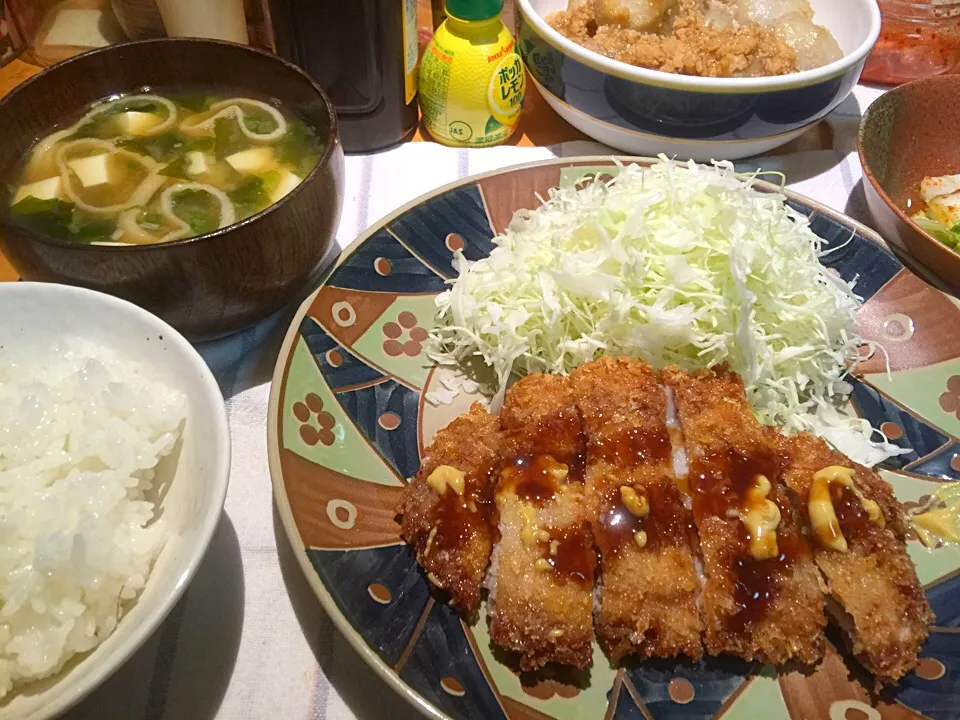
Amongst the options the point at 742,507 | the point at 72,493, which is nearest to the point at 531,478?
the point at 742,507

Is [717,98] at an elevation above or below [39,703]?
above

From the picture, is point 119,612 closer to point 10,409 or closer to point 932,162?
point 10,409

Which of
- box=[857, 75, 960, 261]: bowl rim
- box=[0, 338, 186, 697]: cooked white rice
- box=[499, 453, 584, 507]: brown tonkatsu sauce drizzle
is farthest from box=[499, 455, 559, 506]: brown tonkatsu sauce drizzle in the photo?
box=[857, 75, 960, 261]: bowl rim

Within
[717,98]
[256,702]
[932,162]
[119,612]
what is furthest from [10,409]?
[932,162]

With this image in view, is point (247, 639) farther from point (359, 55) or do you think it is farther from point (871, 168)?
→ point (871, 168)

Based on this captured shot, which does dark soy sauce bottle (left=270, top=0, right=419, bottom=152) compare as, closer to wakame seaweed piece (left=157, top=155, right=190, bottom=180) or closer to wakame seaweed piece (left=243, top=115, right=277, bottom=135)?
wakame seaweed piece (left=243, top=115, right=277, bottom=135)

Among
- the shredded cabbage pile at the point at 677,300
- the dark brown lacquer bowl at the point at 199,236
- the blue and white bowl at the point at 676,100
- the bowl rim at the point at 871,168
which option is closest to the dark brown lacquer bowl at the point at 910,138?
the bowl rim at the point at 871,168
